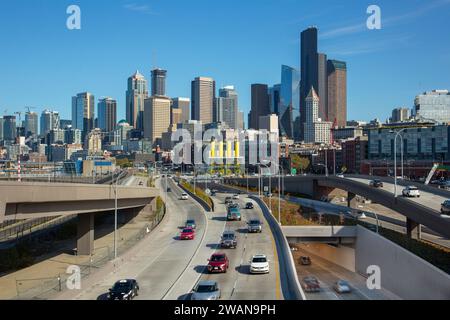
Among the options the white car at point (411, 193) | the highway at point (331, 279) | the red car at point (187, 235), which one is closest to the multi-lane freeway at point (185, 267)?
the red car at point (187, 235)

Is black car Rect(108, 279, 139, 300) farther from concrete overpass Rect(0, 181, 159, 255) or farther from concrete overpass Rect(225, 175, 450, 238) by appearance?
concrete overpass Rect(225, 175, 450, 238)

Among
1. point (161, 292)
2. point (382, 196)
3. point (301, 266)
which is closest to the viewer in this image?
point (161, 292)

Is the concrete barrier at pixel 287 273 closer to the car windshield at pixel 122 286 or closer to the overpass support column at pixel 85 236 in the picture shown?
the car windshield at pixel 122 286

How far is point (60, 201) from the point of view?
32.4 m

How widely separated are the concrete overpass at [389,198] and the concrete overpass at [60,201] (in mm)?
25674

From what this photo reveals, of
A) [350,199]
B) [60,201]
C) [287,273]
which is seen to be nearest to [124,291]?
[287,273]

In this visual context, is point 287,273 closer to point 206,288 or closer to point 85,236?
point 206,288

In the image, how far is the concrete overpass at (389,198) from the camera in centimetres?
3926

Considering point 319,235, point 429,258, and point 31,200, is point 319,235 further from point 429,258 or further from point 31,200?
point 31,200
